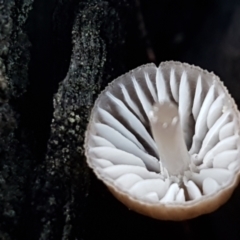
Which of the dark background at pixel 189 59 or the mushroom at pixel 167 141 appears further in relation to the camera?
the dark background at pixel 189 59

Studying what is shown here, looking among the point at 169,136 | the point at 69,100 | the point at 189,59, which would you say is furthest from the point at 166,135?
the point at 189,59

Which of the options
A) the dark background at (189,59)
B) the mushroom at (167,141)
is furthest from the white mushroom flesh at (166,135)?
the dark background at (189,59)

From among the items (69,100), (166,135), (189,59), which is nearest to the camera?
(166,135)

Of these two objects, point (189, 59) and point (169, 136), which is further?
point (189, 59)

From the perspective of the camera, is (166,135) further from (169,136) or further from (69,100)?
(69,100)

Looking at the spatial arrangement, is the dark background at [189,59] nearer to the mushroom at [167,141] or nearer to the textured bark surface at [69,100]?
the textured bark surface at [69,100]

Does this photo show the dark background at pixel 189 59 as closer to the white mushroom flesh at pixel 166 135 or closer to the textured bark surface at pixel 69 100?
the textured bark surface at pixel 69 100

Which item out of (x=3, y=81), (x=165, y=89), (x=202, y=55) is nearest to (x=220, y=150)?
(x=165, y=89)

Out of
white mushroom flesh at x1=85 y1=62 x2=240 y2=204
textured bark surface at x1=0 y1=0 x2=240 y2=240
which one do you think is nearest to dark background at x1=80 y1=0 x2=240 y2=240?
textured bark surface at x1=0 y1=0 x2=240 y2=240
